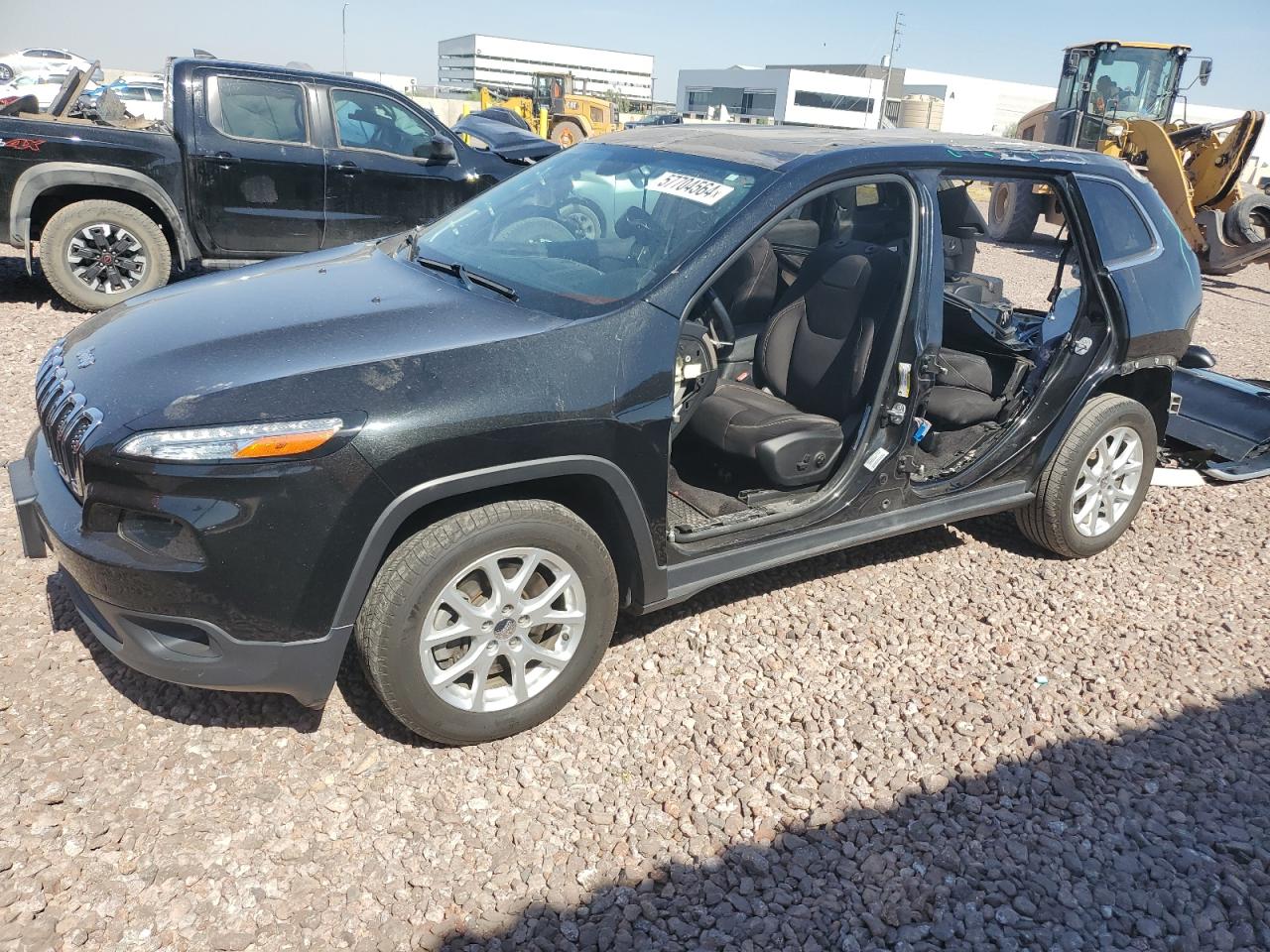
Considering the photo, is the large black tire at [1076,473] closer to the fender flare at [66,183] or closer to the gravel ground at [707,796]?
the gravel ground at [707,796]

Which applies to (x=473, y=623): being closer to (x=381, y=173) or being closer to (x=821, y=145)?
(x=821, y=145)

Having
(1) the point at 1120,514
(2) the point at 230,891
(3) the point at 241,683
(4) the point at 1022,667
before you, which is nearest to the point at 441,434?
(3) the point at 241,683

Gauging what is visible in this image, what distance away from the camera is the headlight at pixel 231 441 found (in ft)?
7.67

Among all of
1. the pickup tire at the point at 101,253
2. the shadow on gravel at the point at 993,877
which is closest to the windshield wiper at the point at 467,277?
the shadow on gravel at the point at 993,877

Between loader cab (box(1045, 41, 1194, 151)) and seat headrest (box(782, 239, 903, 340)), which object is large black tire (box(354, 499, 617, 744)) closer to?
seat headrest (box(782, 239, 903, 340))

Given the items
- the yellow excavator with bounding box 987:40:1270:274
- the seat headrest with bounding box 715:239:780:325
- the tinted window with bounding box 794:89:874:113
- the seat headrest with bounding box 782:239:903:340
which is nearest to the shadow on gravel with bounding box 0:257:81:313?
the seat headrest with bounding box 715:239:780:325

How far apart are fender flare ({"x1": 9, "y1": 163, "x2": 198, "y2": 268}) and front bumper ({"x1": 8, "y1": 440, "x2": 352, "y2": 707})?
17.5 feet

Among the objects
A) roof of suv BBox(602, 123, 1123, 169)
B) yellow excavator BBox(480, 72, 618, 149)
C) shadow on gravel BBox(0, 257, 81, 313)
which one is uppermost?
yellow excavator BBox(480, 72, 618, 149)

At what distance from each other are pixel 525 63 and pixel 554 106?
87.4m

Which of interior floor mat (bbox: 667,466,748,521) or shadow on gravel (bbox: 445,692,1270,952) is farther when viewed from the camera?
interior floor mat (bbox: 667,466,748,521)

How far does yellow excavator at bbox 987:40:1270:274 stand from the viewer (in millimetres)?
12352

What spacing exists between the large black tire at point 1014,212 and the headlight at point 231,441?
14.7 metres

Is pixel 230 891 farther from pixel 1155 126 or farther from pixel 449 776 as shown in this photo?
pixel 1155 126

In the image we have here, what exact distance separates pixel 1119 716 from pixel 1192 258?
2.36 m
